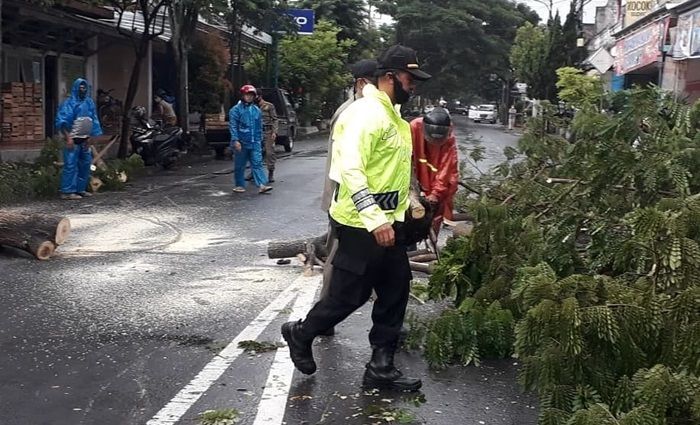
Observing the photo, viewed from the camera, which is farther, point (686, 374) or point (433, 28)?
point (433, 28)

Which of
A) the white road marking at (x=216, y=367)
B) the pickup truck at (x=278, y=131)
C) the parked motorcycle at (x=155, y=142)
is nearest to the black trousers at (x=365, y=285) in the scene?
the white road marking at (x=216, y=367)

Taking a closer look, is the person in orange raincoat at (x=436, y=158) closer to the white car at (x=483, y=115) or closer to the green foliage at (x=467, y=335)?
the green foliage at (x=467, y=335)

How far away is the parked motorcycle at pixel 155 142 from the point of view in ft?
64.2

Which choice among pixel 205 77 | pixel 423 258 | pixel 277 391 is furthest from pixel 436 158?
pixel 205 77

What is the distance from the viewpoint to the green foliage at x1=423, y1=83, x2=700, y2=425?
3.96 metres

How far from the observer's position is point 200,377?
17.8 feet

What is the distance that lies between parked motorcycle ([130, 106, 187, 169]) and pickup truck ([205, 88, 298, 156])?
292 centimetres

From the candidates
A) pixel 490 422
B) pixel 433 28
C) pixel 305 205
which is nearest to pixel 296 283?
pixel 490 422

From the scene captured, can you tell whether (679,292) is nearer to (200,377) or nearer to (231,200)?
(200,377)

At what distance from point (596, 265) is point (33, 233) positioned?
6031mm

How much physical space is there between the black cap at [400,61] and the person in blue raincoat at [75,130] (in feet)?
30.2

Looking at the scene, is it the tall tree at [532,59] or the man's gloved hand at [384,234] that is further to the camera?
the tall tree at [532,59]

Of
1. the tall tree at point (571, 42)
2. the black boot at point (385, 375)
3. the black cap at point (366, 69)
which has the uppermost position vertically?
the tall tree at point (571, 42)

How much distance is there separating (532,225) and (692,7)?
15.5 meters
